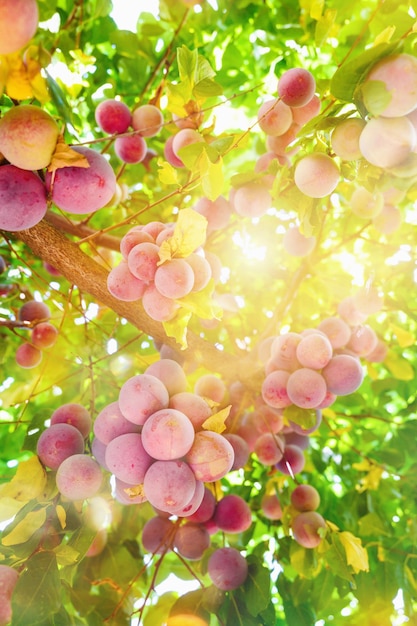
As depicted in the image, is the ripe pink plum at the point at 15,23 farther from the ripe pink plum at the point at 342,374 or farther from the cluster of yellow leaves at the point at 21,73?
the ripe pink plum at the point at 342,374

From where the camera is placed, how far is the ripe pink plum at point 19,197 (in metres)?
1.16

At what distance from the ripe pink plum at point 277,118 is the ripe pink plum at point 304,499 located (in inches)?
62.1

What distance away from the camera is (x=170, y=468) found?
4.35ft

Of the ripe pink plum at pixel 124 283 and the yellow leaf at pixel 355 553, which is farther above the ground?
the ripe pink plum at pixel 124 283

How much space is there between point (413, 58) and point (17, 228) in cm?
103

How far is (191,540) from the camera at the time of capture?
76.9 inches

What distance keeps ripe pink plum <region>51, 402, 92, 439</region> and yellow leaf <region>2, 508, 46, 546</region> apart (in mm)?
307

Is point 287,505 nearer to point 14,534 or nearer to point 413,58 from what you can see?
point 14,534

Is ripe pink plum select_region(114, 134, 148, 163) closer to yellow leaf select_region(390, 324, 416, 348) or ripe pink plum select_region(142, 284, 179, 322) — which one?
ripe pink plum select_region(142, 284, 179, 322)

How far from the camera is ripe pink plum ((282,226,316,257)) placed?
213cm

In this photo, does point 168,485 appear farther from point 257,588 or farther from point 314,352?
point 257,588

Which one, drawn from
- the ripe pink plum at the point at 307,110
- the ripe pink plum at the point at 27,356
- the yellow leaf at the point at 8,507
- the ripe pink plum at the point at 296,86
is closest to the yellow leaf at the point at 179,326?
the yellow leaf at the point at 8,507

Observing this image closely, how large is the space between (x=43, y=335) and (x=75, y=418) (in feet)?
2.74

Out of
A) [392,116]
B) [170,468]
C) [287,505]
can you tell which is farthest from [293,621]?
[392,116]
